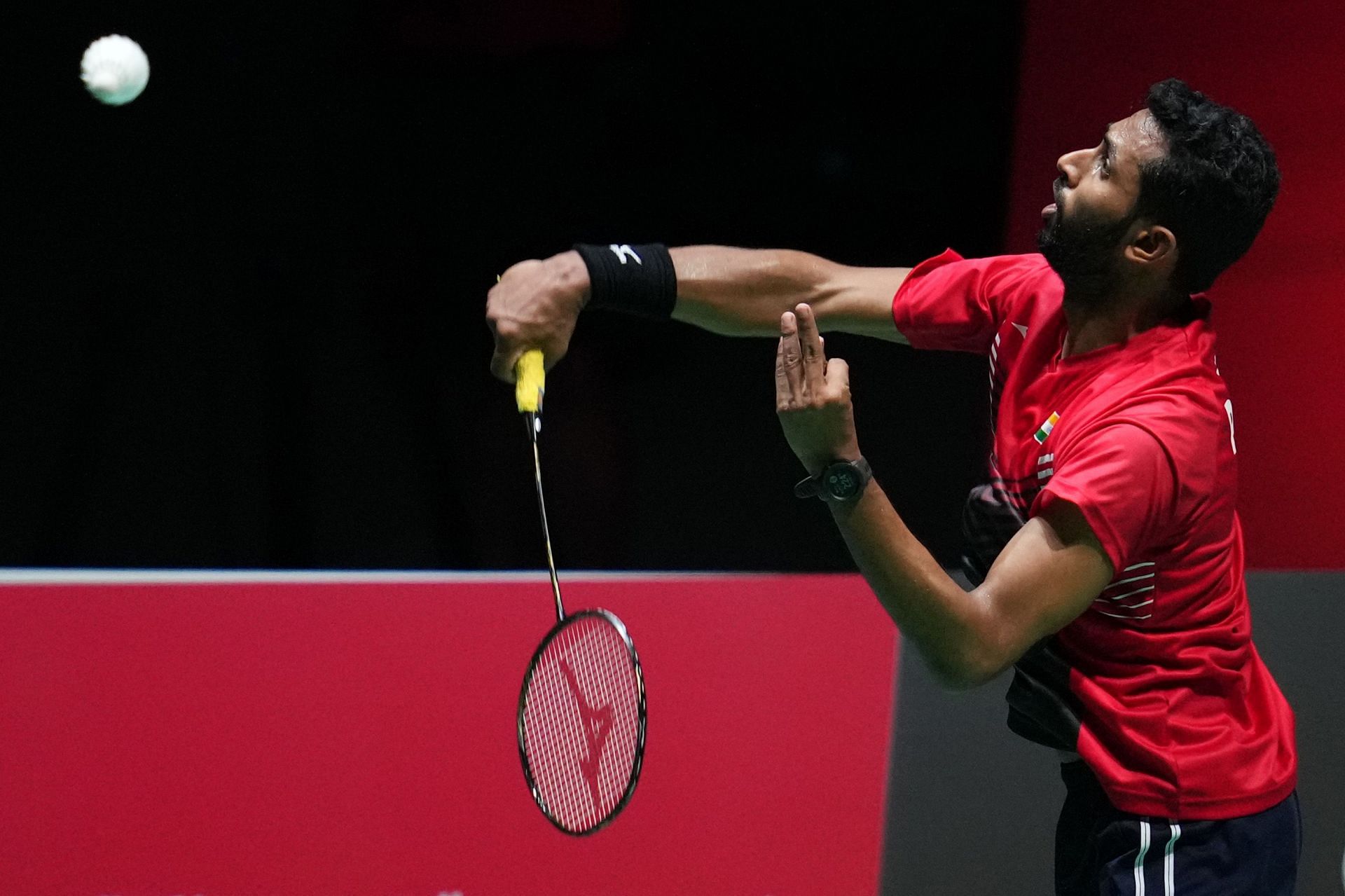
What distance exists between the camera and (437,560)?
311cm

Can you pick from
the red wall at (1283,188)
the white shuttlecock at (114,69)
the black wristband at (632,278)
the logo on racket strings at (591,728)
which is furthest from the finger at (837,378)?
the red wall at (1283,188)

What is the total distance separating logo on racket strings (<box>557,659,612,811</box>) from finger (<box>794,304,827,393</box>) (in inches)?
26.0

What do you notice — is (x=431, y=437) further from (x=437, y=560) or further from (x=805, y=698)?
(x=805, y=698)

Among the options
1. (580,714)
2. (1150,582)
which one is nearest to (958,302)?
(1150,582)

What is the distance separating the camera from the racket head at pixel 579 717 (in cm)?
196

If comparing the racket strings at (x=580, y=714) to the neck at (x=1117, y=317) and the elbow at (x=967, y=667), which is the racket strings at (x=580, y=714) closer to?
the elbow at (x=967, y=667)

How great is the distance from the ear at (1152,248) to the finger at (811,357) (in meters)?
0.54

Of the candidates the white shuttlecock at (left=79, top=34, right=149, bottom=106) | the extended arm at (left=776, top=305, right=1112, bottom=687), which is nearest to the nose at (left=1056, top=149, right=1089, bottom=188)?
the extended arm at (left=776, top=305, right=1112, bottom=687)

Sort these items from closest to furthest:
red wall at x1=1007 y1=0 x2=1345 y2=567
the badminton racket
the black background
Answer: the badminton racket, the black background, red wall at x1=1007 y1=0 x2=1345 y2=567

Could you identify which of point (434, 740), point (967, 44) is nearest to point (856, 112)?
point (967, 44)

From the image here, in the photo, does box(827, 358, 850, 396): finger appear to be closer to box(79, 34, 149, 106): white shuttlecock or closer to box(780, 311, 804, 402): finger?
box(780, 311, 804, 402): finger

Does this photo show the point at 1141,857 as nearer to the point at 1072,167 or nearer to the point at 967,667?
the point at 967,667

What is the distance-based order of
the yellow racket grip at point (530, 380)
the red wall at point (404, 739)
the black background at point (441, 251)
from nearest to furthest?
the yellow racket grip at point (530, 380) < the red wall at point (404, 739) < the black background at point (441, 251)

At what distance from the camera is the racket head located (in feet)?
6.42
